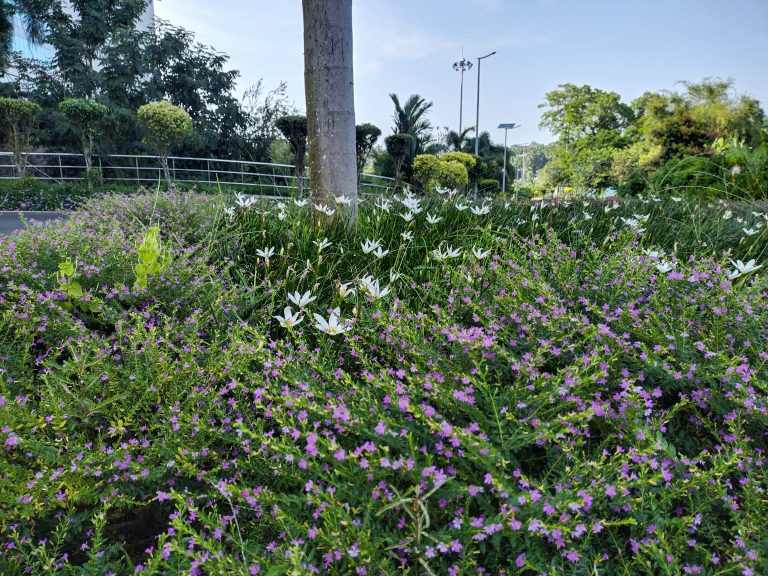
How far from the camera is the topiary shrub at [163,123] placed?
13336mm

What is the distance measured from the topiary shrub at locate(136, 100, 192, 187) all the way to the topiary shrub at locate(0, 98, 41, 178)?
488 centimetres

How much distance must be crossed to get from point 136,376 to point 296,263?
130 cm

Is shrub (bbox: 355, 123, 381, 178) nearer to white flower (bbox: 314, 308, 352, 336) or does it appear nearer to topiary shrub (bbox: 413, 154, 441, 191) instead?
topiary shrub (bbox: 413, 154, 441, 191)

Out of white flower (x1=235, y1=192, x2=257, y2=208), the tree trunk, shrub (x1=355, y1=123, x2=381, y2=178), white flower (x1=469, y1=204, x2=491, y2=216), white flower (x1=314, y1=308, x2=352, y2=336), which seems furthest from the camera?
shrub (x1=355, y1=123, x2=381, y2=178)

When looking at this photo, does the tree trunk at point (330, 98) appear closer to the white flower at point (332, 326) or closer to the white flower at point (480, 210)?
the white flower at point (480, 210)

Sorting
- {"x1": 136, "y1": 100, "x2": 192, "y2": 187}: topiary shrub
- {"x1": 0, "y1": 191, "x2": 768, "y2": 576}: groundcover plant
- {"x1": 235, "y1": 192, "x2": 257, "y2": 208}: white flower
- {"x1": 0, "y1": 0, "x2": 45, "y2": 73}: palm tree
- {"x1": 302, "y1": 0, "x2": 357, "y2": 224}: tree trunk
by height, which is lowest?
{"x1": 0, "y1": 191, "x2": 768, "y2": 576}: groundcover plant

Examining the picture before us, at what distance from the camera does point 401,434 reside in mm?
1097

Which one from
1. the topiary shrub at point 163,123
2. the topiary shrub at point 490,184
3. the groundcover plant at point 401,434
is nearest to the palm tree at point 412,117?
the topiary shrub at point 490,184

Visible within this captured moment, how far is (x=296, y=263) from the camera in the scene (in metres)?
2.65

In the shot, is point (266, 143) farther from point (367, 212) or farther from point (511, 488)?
point (511, 488)

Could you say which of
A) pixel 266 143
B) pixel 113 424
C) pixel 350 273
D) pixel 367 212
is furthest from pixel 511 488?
pixel 266 143

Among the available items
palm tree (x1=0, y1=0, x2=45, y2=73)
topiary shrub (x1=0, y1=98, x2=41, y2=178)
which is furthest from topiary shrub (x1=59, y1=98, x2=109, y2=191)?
palm tree (x1=0, y1=0, x2=45, y2=73)

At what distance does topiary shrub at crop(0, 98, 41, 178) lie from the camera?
15.2 m

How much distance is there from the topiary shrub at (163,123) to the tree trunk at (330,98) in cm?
1094
